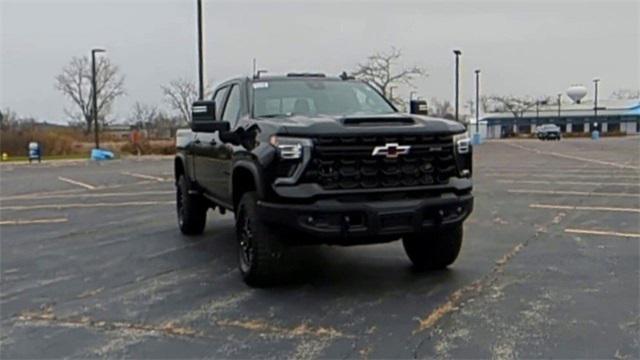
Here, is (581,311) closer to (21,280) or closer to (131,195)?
(21,280)

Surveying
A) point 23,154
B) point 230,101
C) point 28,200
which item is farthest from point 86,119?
point 230,101

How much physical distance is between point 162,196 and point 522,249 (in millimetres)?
9196

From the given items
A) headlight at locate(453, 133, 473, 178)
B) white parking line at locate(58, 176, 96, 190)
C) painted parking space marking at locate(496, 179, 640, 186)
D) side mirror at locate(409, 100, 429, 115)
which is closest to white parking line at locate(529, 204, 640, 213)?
painted parking space marking at locate(496, 179, 640, 186)

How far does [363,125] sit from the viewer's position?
17.7 feet

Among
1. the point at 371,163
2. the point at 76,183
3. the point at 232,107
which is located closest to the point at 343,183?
the point at 371,163

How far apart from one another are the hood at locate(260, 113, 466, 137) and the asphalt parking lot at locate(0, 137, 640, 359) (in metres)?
1.38

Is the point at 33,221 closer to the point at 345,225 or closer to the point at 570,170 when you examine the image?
the point at 345,225

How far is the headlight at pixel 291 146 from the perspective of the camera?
17.2 feet

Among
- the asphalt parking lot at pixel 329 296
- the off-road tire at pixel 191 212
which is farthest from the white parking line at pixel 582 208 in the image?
the off-road tire at pixel 191 212

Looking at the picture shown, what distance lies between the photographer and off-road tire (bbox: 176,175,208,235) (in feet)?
29.1

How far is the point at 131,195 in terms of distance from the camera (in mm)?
14969

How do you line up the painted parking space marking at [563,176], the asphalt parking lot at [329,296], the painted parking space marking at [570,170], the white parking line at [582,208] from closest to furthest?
the asphalt parking lot at [329,296]
the white parking line at [582,208]
the painted parking space marking at [563,176]
the painted parking space marking at [570,170]

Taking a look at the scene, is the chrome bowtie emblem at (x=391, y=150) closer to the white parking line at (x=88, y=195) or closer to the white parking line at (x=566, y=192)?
the white parking line at (x=566, y=192)

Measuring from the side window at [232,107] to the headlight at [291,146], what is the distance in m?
1.69
